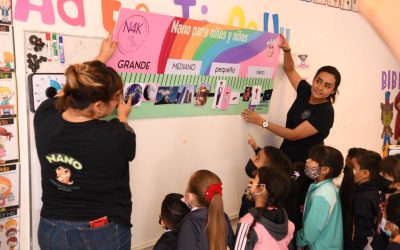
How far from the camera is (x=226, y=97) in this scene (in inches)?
82.8

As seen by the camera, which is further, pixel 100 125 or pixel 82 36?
pixel 82 36

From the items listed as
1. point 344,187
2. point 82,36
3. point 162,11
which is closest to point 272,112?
point 344,187

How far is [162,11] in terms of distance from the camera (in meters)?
1.75

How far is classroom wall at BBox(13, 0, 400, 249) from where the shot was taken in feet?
4.90

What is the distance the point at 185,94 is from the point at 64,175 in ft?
2.68

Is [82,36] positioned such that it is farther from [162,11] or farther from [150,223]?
[150,223]

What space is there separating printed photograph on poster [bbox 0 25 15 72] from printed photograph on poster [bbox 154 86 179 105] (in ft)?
2.09

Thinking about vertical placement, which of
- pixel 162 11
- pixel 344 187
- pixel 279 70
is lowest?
pixel 344 187

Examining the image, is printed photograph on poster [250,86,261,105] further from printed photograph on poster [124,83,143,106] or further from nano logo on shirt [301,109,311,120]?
printed photograph on poster [124,83,143,106]

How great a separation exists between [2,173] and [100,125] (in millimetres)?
504

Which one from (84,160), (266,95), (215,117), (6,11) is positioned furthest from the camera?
(266,95)

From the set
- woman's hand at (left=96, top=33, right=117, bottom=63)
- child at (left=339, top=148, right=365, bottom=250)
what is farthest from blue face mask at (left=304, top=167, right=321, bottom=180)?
woman's hand at (left=96, top=33, right=117, bottom=63)

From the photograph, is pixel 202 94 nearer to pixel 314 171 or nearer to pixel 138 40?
Result: pixel 138 40

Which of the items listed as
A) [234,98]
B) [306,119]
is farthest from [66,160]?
[306,119]
